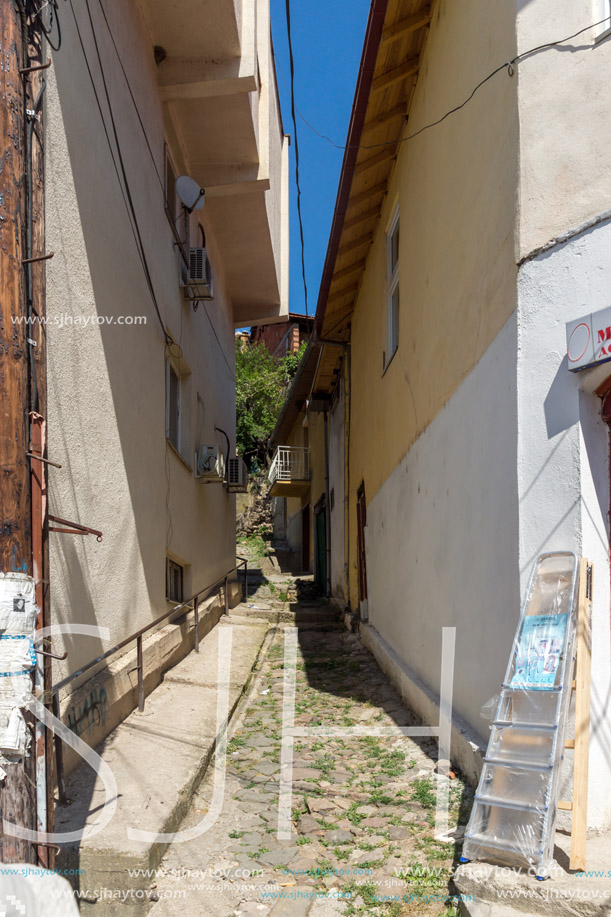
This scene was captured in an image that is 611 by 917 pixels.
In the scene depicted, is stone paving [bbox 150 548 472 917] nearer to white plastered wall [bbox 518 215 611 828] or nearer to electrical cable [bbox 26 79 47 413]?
white plastered wall [bbox 518 215 611 828]

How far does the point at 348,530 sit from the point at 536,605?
8522 millimetres

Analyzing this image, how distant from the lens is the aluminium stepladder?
3031mm

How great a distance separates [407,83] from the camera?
6.99 m

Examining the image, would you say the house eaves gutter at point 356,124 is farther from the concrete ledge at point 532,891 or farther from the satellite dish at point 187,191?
the concrete ledge at point 532,891

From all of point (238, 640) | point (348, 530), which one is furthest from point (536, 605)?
point (348, 530)

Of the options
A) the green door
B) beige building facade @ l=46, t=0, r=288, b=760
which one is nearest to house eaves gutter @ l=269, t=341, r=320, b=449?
beige building facade @ l=46, t=0, r=288, b=760

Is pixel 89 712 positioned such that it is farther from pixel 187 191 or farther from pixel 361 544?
pixel 361 544

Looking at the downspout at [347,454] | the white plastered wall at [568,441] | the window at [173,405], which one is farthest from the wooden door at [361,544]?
the white plastered wall at [568,441]

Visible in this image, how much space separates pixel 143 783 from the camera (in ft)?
14.3

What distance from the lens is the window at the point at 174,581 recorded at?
836cm

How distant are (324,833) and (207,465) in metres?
6.13

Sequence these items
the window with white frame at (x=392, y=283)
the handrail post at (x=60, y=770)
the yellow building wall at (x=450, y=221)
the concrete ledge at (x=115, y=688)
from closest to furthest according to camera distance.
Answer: the handrail post at (x=60, y=770), the yellow building wall at (x=450, y=221), the concrete ledge at (x=115, y=688), the window with white frame at (x=392, y=283)

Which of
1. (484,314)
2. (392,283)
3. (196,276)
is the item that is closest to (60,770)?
(484,314)

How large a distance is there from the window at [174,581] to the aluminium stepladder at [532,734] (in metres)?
5.27
